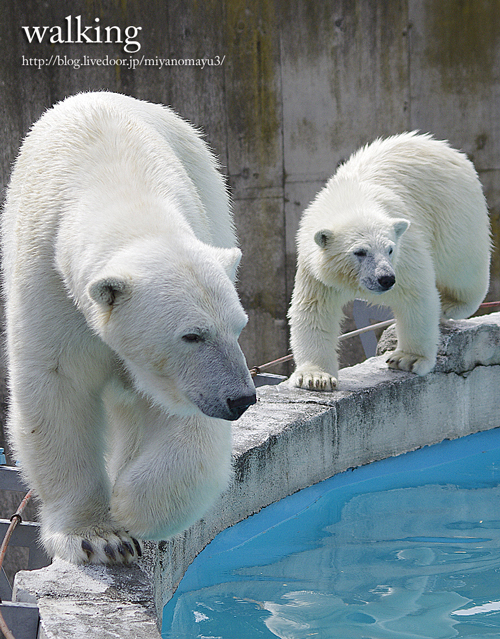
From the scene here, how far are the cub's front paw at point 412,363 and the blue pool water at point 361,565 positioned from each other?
17.8 inches

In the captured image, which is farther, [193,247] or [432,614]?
[432,614]

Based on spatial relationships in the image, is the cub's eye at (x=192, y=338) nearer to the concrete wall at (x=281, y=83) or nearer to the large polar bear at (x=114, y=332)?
the large polar bear at (x=114, y=332)

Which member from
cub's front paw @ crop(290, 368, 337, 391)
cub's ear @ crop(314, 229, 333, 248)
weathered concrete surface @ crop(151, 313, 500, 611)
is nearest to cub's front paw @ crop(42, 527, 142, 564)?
weathered concrete surface @ crop(151, 313, 500, 611)

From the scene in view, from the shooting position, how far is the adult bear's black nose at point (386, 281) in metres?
3.47

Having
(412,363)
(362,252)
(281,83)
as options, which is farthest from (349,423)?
(281,83)

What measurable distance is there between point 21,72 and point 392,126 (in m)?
3.04

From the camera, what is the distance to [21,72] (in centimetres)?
654

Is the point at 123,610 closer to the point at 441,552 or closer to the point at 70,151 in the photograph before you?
the point at 70,151

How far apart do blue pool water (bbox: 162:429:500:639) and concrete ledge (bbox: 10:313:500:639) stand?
0.27 ft

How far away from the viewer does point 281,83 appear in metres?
6.30

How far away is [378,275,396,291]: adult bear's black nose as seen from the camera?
11.4 feet

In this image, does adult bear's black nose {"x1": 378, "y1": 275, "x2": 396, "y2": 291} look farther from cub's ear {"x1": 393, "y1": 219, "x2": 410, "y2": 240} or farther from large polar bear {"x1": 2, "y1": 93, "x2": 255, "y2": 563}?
large polar bear {"x1": 2, "y1": 93, "x2": 255, "y2": 563}

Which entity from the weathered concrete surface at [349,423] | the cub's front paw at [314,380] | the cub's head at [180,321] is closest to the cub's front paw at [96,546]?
the weathered concrete surface at [349,423]

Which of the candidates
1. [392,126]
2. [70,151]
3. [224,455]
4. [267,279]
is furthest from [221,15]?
[224,455]
